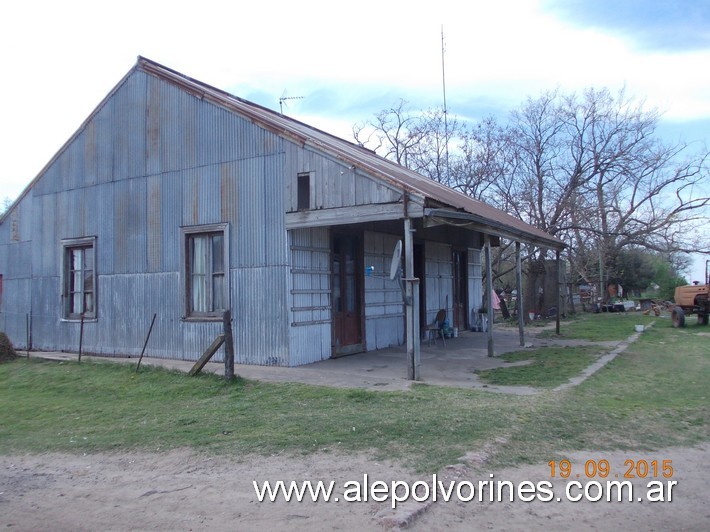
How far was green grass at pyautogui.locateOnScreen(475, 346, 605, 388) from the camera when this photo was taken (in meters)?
10.3

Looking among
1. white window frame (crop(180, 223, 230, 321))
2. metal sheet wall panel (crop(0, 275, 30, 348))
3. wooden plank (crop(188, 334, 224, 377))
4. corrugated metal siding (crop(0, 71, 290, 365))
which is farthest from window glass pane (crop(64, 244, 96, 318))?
wooden plank (crop(188, 334, 224, 377))

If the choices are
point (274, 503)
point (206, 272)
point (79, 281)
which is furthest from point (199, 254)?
point (274, 503)

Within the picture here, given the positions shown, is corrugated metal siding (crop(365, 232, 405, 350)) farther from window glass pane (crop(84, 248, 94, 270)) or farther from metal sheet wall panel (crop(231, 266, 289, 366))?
Answer: window glass pane (crop(84, 248, 94, 270))

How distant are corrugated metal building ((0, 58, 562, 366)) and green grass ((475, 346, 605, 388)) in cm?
278

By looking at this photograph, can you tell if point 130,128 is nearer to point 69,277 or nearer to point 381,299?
point 69,277

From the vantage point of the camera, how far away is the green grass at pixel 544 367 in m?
10.3

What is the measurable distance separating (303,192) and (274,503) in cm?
773

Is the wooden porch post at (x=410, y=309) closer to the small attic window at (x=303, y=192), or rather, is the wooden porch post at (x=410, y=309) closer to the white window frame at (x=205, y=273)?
the small attic window at (x=303, y=192)

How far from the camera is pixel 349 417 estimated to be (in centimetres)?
764

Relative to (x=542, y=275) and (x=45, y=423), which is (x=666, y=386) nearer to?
(x=45, y=423)

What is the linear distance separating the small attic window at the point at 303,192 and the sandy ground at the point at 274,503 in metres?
6.18

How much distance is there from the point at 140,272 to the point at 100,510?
976cm

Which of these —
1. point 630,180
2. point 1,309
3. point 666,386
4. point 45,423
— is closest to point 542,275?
point 630,180

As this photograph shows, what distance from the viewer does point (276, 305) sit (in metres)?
12.0
